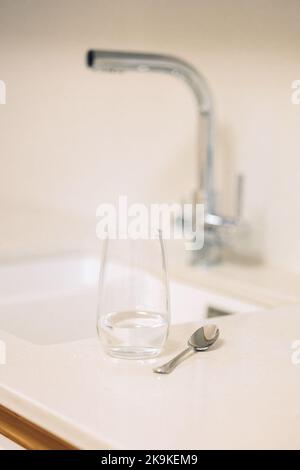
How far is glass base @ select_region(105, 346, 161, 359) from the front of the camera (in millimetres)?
718

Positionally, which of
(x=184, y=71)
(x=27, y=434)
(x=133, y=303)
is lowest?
(x=27, y=434)

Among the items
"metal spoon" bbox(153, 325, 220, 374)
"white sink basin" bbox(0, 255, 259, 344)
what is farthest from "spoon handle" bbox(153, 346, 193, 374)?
"white sink basin" bbox(0, 255, 259, 344)

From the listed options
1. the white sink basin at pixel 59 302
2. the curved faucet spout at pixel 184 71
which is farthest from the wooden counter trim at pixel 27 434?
the curved faucet spout at pixel 184 71

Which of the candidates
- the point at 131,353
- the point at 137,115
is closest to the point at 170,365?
the point at 131,353

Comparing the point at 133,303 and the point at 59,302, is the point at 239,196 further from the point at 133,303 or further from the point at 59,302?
the point at 133,303

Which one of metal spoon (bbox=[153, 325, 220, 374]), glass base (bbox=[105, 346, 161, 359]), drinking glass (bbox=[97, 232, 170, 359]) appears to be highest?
drinking glass (bbox=[97, 232, 170, 359])

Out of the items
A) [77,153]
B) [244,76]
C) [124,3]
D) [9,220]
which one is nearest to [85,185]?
[77,153]

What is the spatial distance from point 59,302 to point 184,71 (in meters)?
0.47

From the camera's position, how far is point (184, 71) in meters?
1.28

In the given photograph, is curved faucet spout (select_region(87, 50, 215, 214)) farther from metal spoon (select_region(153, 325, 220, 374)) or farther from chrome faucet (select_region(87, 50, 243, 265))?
metal spoon (select_region(153, 325, 220, 374))

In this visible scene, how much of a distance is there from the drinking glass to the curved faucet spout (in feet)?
1.53

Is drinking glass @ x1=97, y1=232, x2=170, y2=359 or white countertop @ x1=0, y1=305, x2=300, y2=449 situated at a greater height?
drinking glass @ x1=97, y1=232, x2=170, y2=359

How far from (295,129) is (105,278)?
693 mm

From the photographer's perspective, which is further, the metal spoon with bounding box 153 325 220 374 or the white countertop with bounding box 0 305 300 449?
the metal spoon with bounding box 153 325 220 374
